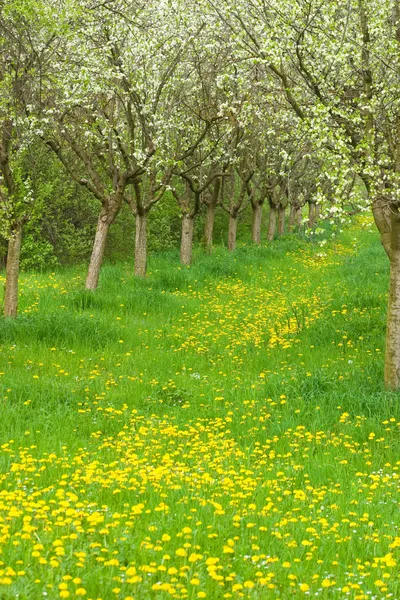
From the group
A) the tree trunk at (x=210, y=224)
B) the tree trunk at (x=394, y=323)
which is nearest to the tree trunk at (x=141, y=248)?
the tree trunk at (x=210, y=224)

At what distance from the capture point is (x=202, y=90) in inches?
748

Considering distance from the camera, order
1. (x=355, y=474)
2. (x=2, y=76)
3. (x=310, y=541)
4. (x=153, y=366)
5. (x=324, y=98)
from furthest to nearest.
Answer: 1. (x=2, y=76)
2. (x=153, y=366)
3. (x=324, y=98)
4. (x=355, y=474)
5. (x=310, y=541)

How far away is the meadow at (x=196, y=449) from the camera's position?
15.1 feet

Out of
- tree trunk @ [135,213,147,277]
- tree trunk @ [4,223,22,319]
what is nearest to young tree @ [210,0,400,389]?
tree trunk @ [4,223,22,319]

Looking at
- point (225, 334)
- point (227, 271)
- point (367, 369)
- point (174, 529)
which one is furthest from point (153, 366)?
point (227, 271)

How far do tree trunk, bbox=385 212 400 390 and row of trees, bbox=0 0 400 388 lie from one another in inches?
0.7

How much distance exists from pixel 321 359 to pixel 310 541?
274 inches

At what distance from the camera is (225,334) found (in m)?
14.1

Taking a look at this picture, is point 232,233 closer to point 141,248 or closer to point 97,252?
point 141,248

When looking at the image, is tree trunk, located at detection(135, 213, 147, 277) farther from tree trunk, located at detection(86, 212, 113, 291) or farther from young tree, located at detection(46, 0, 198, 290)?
tree trunk, located at detection(86, 212, 113, 291)

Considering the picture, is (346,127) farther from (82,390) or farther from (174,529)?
(174,529)

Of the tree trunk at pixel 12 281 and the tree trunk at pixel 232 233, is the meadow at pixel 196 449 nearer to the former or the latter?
the tree trunk at pixel 12 281

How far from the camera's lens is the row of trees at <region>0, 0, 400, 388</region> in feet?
31.6

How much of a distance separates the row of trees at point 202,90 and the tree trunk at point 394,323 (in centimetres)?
2
